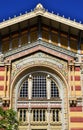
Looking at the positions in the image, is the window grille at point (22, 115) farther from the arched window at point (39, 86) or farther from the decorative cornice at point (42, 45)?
the decorative cornice at point (42, 45)

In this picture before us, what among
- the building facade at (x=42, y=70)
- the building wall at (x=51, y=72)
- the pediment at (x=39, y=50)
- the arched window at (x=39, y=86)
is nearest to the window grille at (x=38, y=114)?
the building facade at (x=42, y=70)

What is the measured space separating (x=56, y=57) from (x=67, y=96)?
12.8ft

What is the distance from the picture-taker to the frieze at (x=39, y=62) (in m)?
30.2

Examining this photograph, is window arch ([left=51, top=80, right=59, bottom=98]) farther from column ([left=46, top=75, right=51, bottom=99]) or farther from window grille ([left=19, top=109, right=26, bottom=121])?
window grille ([left=19, top=109, right=26, bottom=121])

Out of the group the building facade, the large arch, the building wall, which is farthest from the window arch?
the building wall

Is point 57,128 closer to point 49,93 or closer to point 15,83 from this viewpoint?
point 49,93

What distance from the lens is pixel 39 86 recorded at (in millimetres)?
30062

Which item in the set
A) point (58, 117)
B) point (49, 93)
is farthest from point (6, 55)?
point (58, 117)

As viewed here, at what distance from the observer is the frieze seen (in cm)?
3022

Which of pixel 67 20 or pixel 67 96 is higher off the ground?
pixel 67 20

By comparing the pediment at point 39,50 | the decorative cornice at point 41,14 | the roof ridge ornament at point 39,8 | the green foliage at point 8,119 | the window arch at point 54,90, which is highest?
the roof ridge ornament at point 39,8

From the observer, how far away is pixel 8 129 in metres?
22.4

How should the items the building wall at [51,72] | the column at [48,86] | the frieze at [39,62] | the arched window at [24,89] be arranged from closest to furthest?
the building wall at [51,72] < the column at [48,86] < the arched window at [24,89] < the frieze at [39,62]

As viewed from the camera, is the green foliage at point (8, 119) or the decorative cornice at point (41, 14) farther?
the decorative cornice at point (41, 14)
